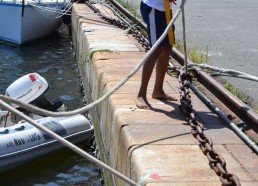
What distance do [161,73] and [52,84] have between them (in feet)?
21.6

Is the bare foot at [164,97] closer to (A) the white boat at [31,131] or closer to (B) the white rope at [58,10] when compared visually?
(A) the white boat at [31,131]

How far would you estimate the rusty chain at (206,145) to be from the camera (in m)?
4.30

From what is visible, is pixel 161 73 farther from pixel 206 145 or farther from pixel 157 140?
pixel 206 145

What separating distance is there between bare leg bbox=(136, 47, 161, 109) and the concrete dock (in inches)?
3.6

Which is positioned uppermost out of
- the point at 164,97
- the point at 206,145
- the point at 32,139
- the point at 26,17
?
the point at 206,145

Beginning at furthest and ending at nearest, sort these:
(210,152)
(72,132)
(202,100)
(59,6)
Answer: (59,6) → (72,132) → (202,100) → (210,152)

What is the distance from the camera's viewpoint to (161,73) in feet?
21.1

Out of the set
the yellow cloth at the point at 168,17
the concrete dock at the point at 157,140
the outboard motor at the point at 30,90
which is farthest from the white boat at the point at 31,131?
the yellow cloth at the point at 168,17

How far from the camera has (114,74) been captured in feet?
26.2

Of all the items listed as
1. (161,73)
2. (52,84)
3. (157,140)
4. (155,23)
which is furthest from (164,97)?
(52,84)

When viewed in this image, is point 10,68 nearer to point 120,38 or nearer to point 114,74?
point 120,38

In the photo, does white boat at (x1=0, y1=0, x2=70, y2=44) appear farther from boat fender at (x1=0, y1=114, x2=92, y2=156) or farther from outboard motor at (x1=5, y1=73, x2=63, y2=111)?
boat fender at (x1=0, y1=114, x2=92, y2=156)

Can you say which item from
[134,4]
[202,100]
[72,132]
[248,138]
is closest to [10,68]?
[134,4]

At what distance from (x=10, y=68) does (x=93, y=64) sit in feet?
18.3
